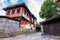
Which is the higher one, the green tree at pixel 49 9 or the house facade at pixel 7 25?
the green tree at pixel 49 9

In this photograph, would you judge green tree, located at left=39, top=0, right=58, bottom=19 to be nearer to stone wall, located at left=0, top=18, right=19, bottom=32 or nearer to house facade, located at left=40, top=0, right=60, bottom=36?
house facade, located at left=40, top=0, right=60, bottom=36

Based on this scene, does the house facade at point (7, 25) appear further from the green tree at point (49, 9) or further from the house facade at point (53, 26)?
the green tree at point (49, 9)

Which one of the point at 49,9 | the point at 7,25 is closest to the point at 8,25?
the point at 7,25

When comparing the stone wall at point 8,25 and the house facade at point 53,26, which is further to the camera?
the stone wall at point 8,25

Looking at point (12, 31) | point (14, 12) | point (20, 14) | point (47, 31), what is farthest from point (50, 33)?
point (14, 12)

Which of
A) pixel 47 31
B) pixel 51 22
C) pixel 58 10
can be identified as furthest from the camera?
pixel 58 10

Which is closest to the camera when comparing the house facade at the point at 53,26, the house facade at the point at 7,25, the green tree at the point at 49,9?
the house facade at the point at 53,26

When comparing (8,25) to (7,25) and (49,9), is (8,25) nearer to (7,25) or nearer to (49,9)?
(7,25)

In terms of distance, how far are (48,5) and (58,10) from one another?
3633 millimetres

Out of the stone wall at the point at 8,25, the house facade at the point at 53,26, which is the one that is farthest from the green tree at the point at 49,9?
the stone wall at the point at 8,25

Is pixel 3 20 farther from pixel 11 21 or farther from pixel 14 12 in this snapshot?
pixel 14 12

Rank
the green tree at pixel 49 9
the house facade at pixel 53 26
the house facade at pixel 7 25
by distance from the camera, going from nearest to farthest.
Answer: the house facade at pixel 53 26
the house facade at pixel 7 25
the green tree at pixel 49 9

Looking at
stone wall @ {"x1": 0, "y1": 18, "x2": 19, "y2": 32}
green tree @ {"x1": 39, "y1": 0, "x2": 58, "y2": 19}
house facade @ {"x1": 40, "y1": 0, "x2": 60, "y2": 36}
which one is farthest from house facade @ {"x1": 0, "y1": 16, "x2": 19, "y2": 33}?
green tree @ {"x1": 39, "y1": 0, "x2": 58, "y2": 19}

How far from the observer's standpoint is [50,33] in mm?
17125
